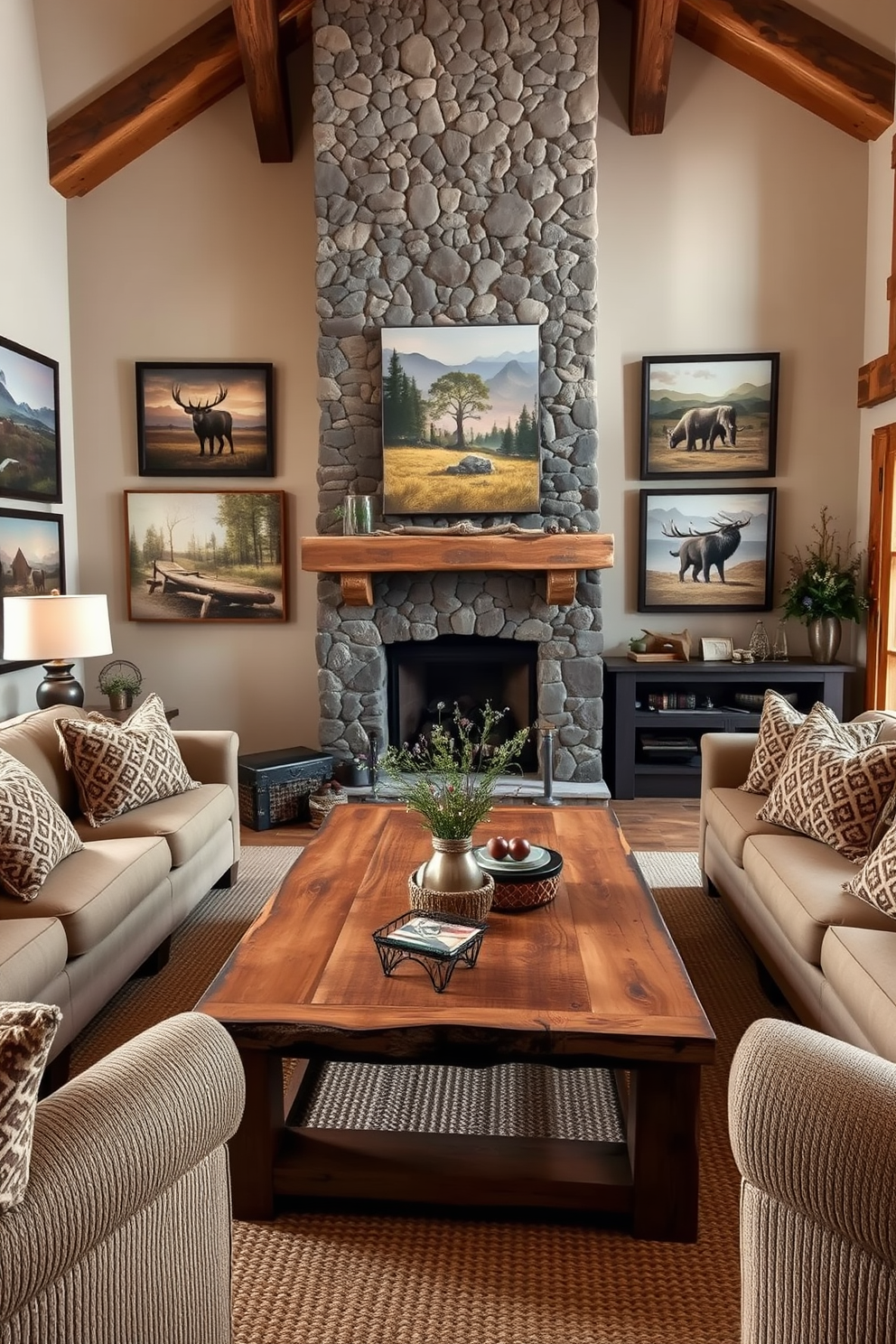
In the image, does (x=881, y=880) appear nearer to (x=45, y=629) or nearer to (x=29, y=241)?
(x=45, y=629)

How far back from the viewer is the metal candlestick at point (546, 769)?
4.91 metres

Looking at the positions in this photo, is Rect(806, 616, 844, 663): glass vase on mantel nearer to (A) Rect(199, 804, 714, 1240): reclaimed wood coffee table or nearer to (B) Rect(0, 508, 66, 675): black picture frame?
(A) Rect(199, 804, 714, 1240): reclaimed wood coffee table

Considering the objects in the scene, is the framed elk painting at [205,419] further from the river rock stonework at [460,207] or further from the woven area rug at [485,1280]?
the woven area rug at [485,1280]

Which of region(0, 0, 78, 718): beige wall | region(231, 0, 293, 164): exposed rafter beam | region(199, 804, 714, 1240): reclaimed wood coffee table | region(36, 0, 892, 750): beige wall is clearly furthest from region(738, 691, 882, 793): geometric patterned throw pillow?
region(231, 0, 293, 164): exposed rafter beam

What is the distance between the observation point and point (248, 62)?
16.1 feet

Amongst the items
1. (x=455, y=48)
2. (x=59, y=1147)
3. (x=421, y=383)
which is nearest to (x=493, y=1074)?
(x=59, y=1147)

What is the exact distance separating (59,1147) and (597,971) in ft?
3.87

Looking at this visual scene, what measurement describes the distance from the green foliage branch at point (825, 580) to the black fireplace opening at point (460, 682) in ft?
4.90

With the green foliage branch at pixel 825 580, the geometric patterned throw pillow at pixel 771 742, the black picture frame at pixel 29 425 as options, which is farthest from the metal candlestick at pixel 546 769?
the black picture frame at pixel 29 425

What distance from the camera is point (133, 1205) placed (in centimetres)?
133

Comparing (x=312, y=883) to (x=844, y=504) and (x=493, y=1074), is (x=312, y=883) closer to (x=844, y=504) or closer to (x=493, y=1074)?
(x=493, y=1074)

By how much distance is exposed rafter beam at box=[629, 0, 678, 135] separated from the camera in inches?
187

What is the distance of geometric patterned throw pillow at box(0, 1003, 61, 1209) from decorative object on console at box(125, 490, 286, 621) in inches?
185

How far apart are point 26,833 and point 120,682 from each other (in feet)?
8.56
